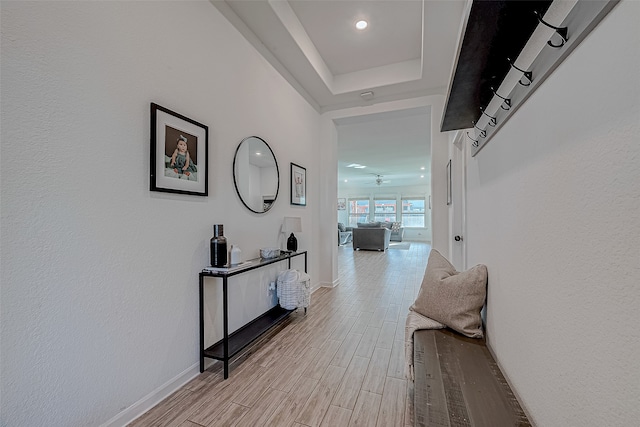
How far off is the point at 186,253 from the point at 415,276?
411 cm

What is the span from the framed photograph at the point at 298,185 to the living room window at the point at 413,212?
9544 millimetres

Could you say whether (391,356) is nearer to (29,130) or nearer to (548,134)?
(548,134)

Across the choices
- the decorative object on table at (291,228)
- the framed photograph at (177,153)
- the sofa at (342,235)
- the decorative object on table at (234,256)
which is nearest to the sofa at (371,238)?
the sofa at (342,235)

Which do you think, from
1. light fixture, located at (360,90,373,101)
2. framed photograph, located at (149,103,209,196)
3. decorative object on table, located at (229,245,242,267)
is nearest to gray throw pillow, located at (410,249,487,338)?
decorative object on table, located at (229,245,242,267)

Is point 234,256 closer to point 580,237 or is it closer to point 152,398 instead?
point 152,398

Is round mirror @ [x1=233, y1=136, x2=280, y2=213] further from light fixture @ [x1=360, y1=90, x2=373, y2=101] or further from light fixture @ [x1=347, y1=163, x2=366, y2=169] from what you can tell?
light fixture @ [x1=347, y1=163, x2=366, y2=169]

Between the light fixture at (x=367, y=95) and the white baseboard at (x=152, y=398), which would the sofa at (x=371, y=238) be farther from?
the white baseboard at (x=152, y=398)

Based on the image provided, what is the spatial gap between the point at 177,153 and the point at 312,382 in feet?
5.79

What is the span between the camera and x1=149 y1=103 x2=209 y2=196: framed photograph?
159cm

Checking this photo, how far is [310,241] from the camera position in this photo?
Result: 3793 millimetres

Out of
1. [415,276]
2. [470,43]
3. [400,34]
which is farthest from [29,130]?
[415,276]

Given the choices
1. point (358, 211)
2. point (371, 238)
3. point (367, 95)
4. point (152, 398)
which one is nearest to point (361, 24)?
point (367, 95)

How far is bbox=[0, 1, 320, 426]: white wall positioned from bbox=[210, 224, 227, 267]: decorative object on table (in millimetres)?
82

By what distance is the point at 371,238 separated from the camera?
846 cm
